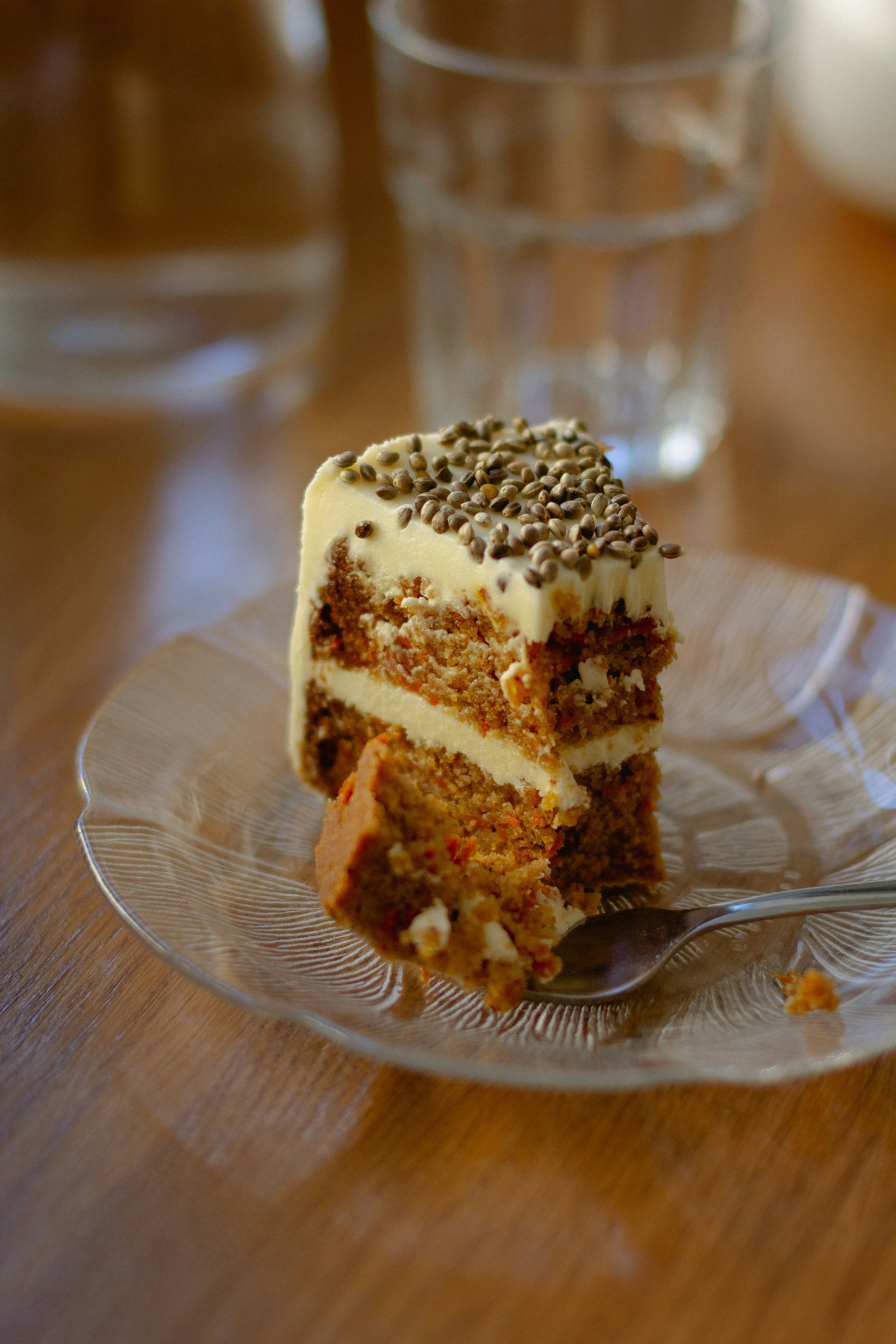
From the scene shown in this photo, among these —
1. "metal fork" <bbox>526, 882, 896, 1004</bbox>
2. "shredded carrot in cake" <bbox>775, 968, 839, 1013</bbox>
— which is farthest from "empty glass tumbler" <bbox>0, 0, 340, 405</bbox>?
"shredded carrot in cake" <bbox>775, 968, 839, 1013</bbox>

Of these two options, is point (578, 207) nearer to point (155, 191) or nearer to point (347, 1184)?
point (155, 191)

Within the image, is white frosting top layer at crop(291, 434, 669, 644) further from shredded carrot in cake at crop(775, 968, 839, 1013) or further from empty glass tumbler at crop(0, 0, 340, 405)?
empty glass tumbler at crop(0, 0, 340, 405)

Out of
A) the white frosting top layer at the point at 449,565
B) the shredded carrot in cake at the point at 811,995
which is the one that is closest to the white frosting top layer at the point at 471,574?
the white frosting top layer at the point at 449,565

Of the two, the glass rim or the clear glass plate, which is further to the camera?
the glass rim

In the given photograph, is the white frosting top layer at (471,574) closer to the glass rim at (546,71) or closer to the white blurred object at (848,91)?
→ the glass rim at (546,71)

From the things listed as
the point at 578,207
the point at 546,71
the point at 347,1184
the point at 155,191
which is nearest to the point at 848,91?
the point at 578,207

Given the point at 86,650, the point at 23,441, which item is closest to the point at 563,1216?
the point at 86,650
